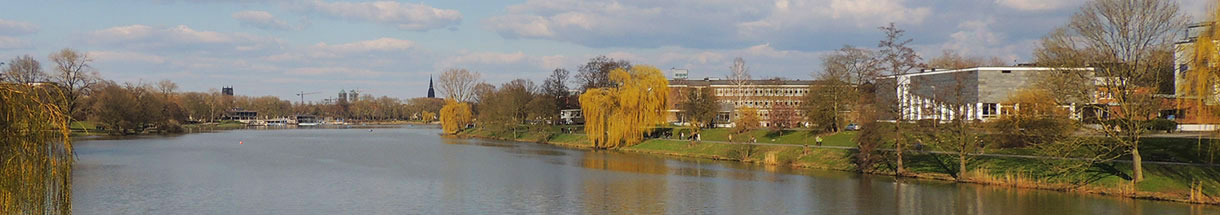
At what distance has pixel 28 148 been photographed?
12898 mm

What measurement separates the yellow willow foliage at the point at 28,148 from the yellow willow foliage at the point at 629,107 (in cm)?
4934

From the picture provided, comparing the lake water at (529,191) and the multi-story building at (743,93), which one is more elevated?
the multi-story building at (743,93)

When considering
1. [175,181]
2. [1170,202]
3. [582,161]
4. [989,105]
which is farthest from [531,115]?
[1170,202]

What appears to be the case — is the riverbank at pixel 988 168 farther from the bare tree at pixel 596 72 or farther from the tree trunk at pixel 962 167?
the bare tree at pixel 596 72

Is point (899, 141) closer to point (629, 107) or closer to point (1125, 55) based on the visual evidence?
point (1125, 55)

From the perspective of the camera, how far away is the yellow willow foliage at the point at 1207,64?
23.5 metres

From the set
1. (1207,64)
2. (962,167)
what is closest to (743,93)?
(962,167)

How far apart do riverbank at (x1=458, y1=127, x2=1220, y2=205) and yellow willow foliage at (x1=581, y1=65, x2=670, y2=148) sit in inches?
63.7

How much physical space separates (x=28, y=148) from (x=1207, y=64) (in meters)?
26.2

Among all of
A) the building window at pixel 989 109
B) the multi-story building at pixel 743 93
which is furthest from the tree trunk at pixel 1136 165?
the multi-story building at pixel 743 93

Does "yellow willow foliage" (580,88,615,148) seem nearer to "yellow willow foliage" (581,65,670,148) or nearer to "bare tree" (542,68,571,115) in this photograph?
"yellow willow foliage" (581,65,670,148)

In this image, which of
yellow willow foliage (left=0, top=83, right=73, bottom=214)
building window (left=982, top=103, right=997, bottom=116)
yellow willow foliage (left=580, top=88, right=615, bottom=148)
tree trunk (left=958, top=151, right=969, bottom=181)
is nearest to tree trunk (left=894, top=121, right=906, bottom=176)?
tree trunk (left=958, top=151, right=969, bottom=181)

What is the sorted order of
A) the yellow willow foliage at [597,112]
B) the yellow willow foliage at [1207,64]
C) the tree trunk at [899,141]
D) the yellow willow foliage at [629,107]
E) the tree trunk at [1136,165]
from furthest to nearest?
1. the yellow willow foliage at [597,112]
2. the yellow willow foliage at [629,107]
3. the tree trunk at [899,141]
4. the tree trunk at [1136,165]
5. the yellow willow foliage at [1207,64]

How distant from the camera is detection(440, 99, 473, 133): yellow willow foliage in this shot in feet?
349
